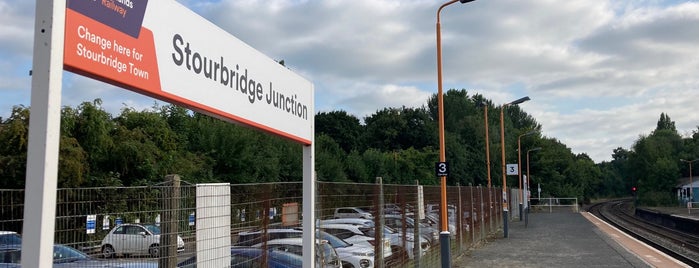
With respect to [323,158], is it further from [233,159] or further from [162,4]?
[162,4]

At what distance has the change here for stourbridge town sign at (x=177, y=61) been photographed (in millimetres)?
3443

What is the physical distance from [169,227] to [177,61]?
1189mm

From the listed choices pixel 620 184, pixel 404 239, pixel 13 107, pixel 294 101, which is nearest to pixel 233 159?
pixel 13 107

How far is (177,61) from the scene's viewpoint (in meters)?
4.24

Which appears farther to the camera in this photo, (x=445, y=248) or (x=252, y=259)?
(x=445, y=248)

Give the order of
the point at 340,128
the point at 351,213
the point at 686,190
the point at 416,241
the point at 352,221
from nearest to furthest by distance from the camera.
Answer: the point at 352,221, the point at 351,213, the point at 416,241, the point at 340,128, the point at 686,190

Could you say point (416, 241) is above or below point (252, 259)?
below

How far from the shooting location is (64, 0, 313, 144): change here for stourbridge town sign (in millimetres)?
3443

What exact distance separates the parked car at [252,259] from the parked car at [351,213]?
1.81m

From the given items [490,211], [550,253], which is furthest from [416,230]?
[490,211]

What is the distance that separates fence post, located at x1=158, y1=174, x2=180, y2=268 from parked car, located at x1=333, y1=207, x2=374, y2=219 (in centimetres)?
422

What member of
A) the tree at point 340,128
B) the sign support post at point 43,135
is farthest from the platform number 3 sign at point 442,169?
the tree at point 340,128

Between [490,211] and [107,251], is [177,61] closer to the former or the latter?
[107,251]

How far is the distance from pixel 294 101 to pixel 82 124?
2302 cm
